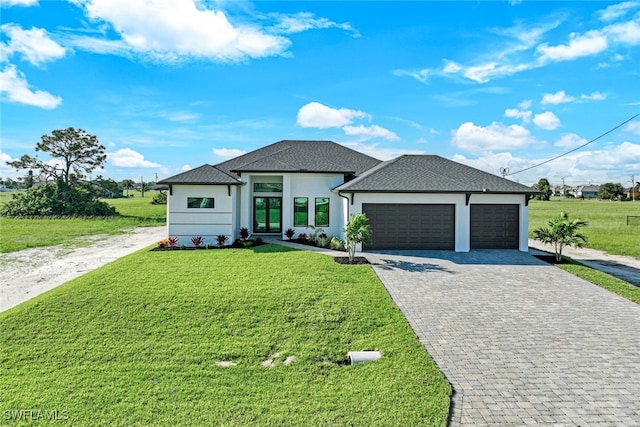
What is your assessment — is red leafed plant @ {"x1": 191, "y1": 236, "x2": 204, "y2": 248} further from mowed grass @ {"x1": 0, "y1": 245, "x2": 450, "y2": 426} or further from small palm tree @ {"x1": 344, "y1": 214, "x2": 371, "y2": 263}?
small palm tree @ {"x1": 344, "y1": 214, "x2": 371, "y2": 263}

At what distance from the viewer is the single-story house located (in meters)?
16.0

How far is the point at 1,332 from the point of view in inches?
303

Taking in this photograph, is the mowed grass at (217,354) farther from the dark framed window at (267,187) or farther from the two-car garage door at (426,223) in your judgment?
the dark framed window at (267,187)

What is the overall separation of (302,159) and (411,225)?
763 cm

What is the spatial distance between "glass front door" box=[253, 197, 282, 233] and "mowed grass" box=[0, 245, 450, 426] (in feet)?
28.6

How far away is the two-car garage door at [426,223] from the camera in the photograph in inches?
635

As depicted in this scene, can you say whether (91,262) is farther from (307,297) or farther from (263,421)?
(263,421)

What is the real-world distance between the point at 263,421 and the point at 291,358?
1.82m

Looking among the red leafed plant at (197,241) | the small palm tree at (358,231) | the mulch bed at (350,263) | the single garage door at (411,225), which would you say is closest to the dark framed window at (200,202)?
the red leafed plant at (197,241)

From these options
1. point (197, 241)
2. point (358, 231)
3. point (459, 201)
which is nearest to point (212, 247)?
point (197, 241)

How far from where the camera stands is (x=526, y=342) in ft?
23.4

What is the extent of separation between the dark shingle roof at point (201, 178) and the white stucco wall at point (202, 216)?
351 millimetres

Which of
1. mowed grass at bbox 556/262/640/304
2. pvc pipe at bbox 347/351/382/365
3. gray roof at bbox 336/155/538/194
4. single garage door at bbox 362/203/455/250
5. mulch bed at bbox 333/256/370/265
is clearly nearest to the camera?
pvc pipe at bbox 347/351/382/365

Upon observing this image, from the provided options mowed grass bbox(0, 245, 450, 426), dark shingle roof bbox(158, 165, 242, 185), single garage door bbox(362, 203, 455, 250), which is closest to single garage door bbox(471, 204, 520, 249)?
single garage door bbox(362, 203, 455, 250)
